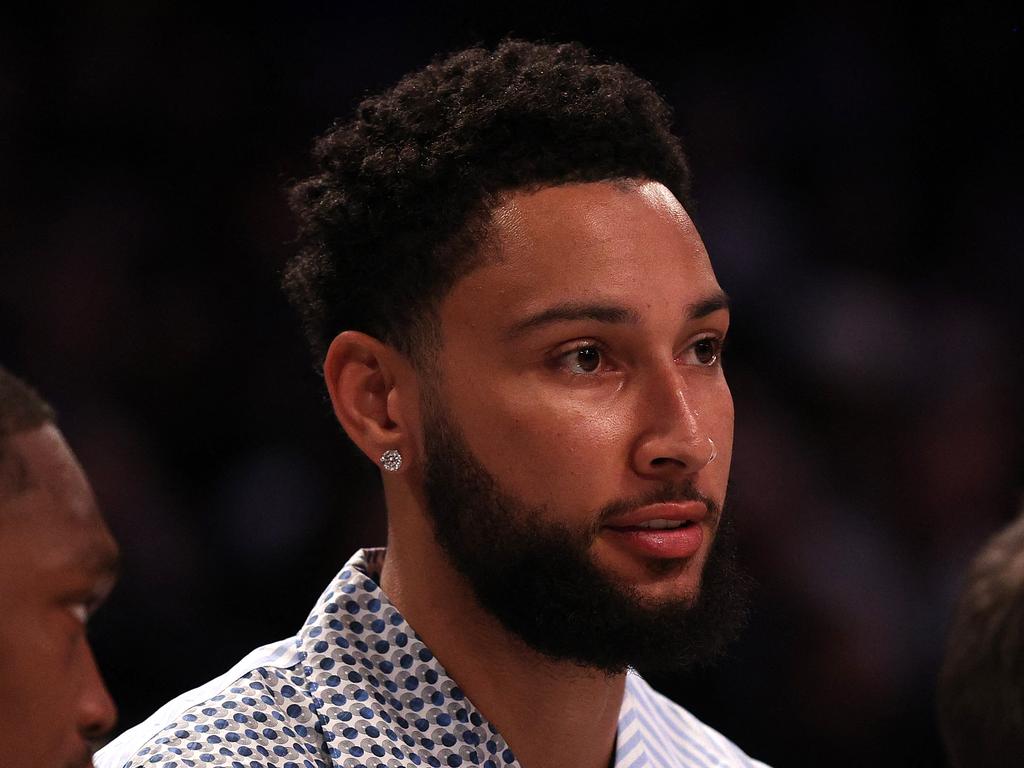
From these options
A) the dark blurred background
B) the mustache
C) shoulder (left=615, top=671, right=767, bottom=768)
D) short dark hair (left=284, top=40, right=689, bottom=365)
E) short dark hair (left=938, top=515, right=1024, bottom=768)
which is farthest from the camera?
the dark blurred background

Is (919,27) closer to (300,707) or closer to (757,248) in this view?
(757,248)

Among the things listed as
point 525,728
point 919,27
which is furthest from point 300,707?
point 919,27

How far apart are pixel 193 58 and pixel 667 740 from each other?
256cm

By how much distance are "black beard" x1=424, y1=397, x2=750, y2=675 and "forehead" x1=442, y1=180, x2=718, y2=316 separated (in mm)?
189

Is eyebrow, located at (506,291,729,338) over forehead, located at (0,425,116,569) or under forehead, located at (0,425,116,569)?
over

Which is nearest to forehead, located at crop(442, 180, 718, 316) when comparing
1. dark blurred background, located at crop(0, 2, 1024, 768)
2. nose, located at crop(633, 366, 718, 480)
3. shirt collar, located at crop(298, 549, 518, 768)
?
nose, located at crop(633, 366, 718, 480)

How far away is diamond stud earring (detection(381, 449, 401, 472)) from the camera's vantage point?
215 centimetres

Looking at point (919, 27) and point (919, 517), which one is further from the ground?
point (919, 27)

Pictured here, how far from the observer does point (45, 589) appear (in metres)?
1.35

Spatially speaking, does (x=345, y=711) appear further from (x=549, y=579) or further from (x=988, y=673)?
(x=988, y=673)

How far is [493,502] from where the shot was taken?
2.04 m

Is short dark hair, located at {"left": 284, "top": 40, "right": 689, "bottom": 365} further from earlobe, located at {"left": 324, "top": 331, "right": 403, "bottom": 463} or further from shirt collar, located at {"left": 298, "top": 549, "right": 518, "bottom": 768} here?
shirt collar, located at {"left": 298, "top": 549, "right": 518, "bottom": 768}

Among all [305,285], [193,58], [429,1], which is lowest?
[305,285]

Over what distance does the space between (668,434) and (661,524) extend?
0.40 feet
